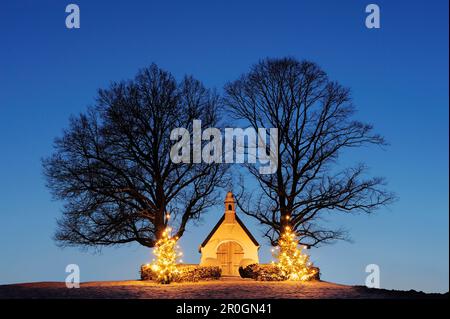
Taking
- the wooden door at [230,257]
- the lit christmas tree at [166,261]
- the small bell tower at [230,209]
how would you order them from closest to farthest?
the lit christmas tree at [166,261]
the wooden door at [230,257]
the small bell tower at [230,209]

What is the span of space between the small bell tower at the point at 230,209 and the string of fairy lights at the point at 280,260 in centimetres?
444

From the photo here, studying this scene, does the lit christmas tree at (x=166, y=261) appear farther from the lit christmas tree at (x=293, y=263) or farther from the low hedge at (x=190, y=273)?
the lit christmas tree at (x=293, y=263)

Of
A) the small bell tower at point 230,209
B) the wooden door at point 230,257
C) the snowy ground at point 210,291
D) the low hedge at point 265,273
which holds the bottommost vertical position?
the snowy ground at point 210,291

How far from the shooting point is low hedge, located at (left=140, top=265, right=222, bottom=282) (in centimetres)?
3331

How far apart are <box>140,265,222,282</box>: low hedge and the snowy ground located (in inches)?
84.0

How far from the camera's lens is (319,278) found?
35844 mm

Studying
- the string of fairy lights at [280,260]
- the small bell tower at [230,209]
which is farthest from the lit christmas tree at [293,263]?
the small bell tower at [230,209]

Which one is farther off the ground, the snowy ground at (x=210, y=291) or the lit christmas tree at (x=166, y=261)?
the lit christmas tree at (x=166, y=261)

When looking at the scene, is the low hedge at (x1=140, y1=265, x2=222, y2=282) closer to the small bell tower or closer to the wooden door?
the wooden door

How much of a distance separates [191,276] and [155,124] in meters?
9.55

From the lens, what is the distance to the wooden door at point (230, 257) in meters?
39.9

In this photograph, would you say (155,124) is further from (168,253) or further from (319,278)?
(319,278)

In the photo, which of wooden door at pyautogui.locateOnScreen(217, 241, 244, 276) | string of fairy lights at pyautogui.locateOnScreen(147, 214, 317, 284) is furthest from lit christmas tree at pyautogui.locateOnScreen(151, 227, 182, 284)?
wooden door at pyautogui.locateOnScreen(217, 241, 244, 276)
